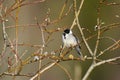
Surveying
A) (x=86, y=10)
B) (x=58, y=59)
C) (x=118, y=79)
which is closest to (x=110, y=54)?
(x=118, y=79)

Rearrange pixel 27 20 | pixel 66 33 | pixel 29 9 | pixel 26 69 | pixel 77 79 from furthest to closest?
pixel 29 9, pixel 27 20, pixel 26 69, pixel 66 33, pixel 77 79

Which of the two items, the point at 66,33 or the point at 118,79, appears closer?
the point at 66,33

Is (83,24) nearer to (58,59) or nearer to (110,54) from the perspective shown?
(110,54)

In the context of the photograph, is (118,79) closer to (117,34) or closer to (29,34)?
(117,34)

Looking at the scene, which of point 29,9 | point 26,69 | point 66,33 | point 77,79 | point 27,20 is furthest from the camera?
point 29,9

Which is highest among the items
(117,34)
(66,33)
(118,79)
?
(66,33)

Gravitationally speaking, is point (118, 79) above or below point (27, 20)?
below

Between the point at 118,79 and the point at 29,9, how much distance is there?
3063 millimetres

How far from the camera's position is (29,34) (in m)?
15.7

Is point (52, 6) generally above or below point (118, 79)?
above

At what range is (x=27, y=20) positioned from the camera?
50.8ft

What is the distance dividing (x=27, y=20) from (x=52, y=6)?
3.51 ft

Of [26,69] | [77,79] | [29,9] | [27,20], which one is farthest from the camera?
[29,9]

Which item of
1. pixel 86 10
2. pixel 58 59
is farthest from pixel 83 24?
pixel 58 59
